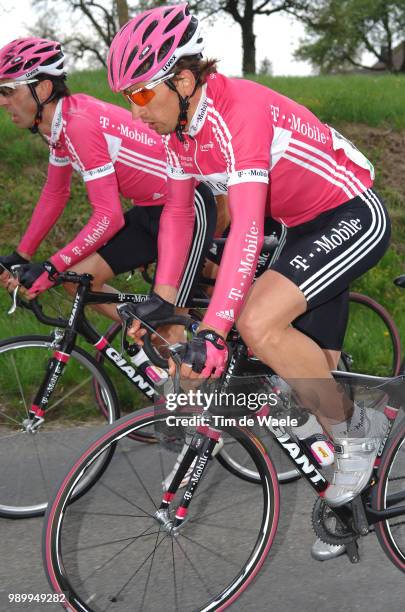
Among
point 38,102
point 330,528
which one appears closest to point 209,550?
point 330,528

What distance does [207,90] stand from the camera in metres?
2.80

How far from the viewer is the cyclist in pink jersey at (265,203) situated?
264 cm

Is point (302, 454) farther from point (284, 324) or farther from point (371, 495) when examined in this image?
point (284, 324)

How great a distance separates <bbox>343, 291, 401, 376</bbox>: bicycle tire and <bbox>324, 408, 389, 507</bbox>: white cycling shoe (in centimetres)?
204

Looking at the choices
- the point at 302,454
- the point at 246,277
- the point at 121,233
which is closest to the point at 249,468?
the point at 302,454

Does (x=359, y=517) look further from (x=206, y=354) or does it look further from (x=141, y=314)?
(x=141, y=314)

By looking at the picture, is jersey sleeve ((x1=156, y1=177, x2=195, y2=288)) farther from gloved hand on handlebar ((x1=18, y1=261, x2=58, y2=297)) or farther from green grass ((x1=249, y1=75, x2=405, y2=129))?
green grass ((x1=249, y1=75, x2=405, y2=129))

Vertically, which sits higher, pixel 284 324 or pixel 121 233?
pixel 284 324

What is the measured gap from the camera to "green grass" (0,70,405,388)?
725 centimetres

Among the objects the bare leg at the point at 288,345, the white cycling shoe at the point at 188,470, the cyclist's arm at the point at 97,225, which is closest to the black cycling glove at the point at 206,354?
the bare leg at the point at 288,345

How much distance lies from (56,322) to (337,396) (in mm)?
1705

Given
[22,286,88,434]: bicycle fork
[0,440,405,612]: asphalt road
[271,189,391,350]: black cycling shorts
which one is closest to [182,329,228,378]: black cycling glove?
[271,189,391,350]: black cycling shorts

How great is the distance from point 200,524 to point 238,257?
120 cm

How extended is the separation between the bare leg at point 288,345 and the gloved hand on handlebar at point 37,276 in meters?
1.45
